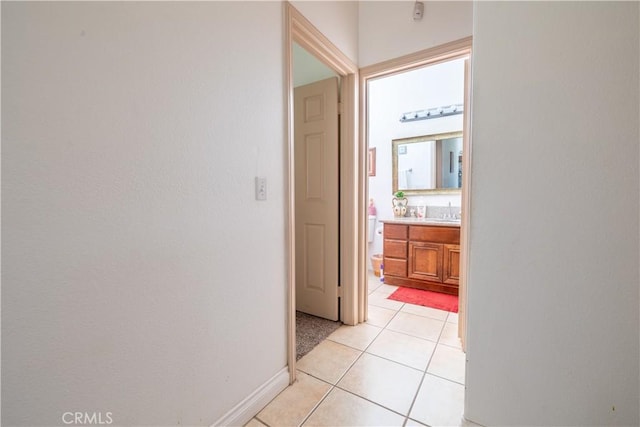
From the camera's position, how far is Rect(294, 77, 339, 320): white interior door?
2.22 meters

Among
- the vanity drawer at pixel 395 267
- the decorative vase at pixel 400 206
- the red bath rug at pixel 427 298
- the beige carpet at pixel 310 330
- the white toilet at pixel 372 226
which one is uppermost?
the decorative vase at pixel 400 206

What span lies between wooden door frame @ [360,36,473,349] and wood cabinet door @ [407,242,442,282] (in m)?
1.01

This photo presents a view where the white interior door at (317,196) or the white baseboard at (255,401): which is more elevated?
the white interior door at (317,196)

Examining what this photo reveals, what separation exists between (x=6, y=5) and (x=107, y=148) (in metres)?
0.37

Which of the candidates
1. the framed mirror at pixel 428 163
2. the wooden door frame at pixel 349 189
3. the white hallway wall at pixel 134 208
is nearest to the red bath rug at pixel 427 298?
the wooden door frame at pixel 349 189

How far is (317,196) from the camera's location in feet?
7.61

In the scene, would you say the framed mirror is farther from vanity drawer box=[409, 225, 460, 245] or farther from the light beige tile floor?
the light beige tile floor

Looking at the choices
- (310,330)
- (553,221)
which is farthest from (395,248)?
(553,221)

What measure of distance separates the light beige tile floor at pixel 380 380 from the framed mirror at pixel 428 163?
172 centimetres

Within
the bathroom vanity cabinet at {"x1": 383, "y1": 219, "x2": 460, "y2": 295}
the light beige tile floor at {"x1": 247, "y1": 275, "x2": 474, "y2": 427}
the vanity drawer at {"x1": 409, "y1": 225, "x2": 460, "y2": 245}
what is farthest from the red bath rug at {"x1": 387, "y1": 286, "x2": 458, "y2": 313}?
the vanity drawer at {"x1": 409, "y1": 225, "x2": 460, "y2": 245}

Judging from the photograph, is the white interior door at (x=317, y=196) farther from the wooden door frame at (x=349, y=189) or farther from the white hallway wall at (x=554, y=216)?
the white hallway wall at (x=554, y=216)

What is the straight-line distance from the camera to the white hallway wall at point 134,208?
26.9 inches

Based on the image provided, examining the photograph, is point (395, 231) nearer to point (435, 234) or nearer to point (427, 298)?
point (435, 234)

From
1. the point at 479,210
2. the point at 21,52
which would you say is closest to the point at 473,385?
the point at 479,210
